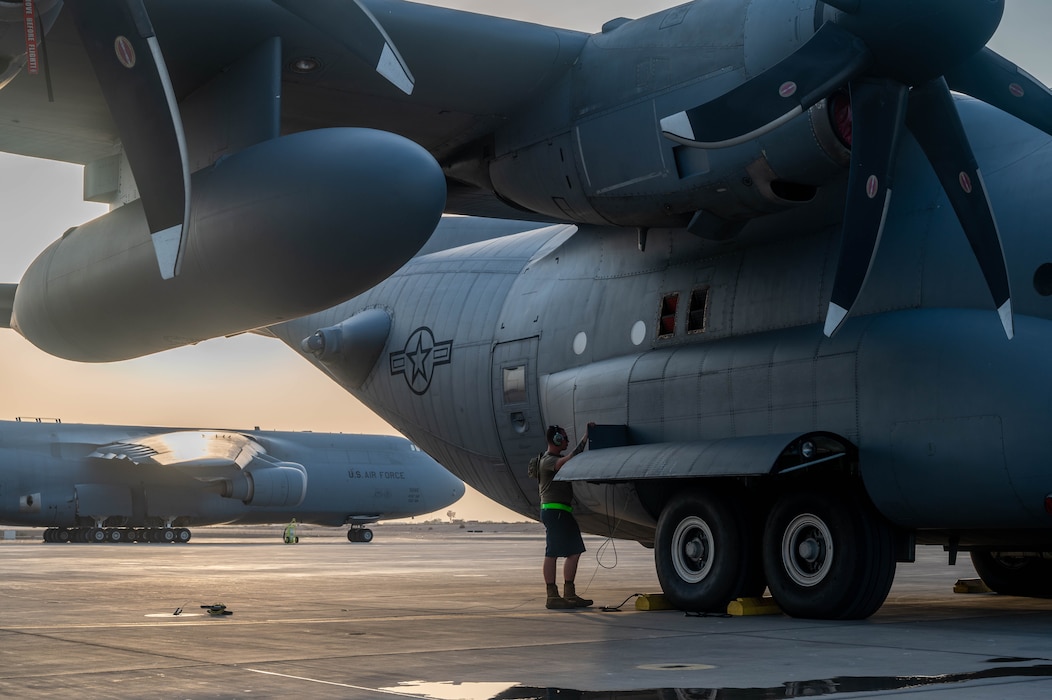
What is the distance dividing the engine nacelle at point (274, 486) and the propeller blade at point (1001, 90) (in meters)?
38.6

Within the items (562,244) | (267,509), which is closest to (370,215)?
(562,244)

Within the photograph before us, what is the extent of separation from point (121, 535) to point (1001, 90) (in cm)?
4813

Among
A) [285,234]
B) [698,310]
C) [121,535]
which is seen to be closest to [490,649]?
[285,234]

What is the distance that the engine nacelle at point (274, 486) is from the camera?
149 ft

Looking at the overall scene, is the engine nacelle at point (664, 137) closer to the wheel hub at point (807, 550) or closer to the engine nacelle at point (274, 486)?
the wheel hub at point (807, 550)

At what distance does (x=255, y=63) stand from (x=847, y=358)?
5.70 meters

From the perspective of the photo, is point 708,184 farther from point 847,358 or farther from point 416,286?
point 416,286

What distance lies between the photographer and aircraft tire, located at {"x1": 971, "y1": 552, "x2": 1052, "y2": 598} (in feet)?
42.8

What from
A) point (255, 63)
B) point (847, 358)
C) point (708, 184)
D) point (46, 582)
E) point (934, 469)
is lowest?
point (46, 582)

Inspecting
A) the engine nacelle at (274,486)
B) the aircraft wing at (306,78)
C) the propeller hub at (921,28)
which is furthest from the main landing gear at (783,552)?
the engine nacelle at (274,486)

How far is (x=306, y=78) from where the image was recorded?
10820 millimetres

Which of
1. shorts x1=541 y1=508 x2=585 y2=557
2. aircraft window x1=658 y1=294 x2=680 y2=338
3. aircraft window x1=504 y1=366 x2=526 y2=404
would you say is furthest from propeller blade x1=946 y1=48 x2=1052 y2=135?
aircraft window x1=504 y1=366 x2=526 y2=404

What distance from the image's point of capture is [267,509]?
51.9 m

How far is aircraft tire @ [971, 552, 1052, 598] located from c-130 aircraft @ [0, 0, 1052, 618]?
47 millimetres
